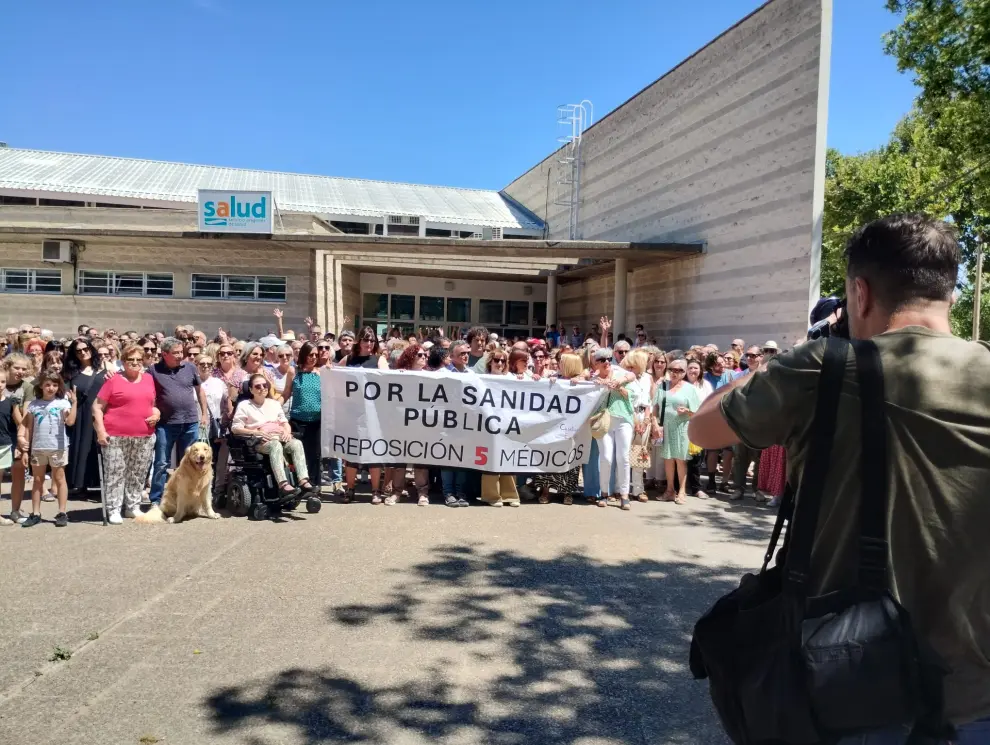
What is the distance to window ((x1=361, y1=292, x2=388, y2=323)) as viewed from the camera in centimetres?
2630

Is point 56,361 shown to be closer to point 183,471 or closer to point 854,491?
point 183,471

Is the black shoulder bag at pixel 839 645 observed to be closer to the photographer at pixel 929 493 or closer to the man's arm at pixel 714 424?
the photographer at pixel 929 493

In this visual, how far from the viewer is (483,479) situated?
8.50 m

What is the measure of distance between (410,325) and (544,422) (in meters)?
18.4

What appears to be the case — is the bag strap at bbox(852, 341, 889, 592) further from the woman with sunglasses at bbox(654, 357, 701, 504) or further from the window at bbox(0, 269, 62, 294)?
the window at bbox(0, 269, 62, 294)

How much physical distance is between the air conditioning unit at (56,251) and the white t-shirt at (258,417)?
53.6ft

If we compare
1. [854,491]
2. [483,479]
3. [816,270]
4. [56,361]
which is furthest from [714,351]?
[854,491]

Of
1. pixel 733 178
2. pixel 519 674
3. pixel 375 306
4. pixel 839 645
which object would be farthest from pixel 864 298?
pixel 375 306

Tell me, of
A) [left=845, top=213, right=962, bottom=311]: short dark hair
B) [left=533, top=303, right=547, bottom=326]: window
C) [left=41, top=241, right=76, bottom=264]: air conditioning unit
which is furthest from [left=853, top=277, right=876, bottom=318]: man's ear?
[left=533, top=303, right=547, bottom=326]: window

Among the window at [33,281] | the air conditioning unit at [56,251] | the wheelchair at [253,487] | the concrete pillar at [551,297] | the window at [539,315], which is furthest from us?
the window at [539,315]

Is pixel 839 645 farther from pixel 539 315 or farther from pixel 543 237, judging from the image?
pixel 543 237

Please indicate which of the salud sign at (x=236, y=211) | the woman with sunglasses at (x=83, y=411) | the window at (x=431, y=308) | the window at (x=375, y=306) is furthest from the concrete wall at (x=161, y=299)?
the woman with sunglasses at (x=83, y=411)

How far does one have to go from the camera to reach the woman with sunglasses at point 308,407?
842cm

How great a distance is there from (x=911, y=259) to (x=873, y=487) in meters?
0.57
